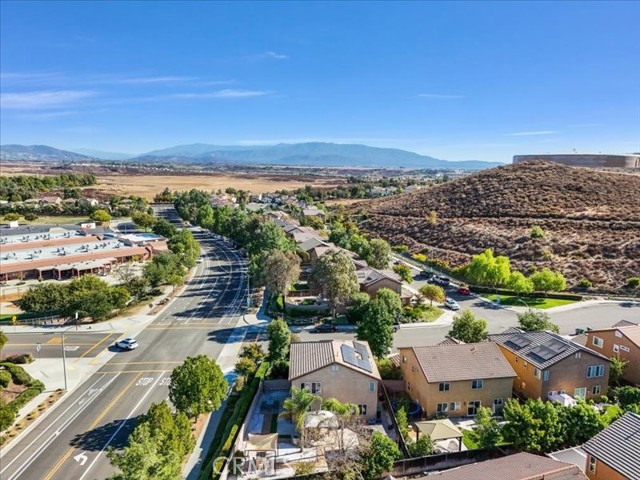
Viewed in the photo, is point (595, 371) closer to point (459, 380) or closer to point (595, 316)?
point (459, 380)

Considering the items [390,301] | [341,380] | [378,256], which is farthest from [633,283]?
[341,380]

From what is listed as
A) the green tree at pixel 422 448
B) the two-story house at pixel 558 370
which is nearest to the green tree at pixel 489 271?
the two-story house at pixel 558 370

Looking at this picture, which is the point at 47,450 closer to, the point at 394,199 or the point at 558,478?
the point at 558,478

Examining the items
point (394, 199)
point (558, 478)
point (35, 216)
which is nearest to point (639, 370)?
point (558, 478)

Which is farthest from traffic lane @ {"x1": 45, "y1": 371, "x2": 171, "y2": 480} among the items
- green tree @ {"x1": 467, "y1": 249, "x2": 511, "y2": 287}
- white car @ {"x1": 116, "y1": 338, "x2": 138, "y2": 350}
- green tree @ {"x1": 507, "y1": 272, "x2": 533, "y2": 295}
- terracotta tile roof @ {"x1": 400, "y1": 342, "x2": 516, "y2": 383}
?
green tree @ {"x1": 507, "y1": 272, "x2": 533, "y2": 295}

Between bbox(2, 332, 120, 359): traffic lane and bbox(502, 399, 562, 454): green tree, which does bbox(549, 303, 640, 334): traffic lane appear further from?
bbox(2, 332, 120, 359): traffic lane
